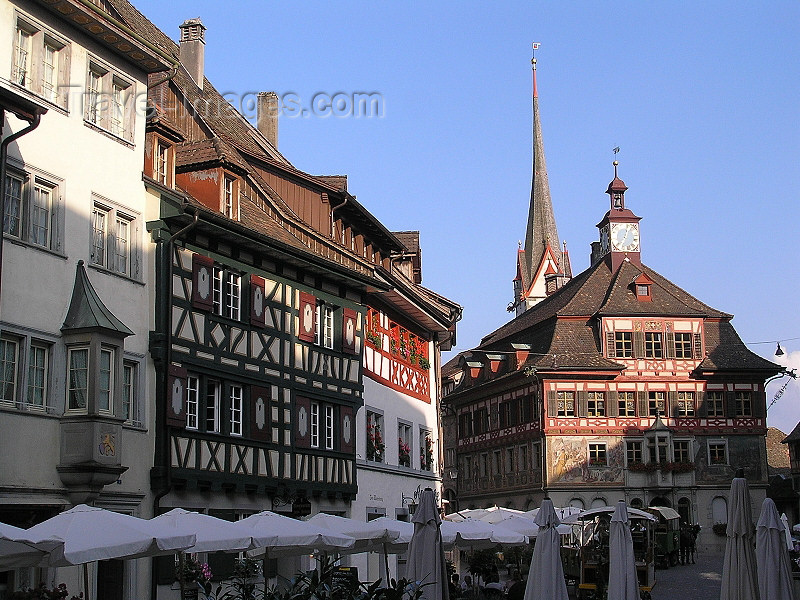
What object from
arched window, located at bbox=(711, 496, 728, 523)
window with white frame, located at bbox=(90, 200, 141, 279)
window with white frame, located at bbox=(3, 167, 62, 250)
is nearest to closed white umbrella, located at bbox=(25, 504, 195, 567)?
window with white frame, located at bbox=(3, 167, 62, 250)

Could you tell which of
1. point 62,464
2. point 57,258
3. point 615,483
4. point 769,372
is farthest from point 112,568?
point 769,372

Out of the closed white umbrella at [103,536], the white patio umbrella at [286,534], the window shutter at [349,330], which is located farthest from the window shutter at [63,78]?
the window shutter at [349,330]

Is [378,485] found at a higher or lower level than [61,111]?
lower

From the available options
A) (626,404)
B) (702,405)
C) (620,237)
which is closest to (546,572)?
(626,404)

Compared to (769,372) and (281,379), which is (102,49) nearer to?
(281,379)

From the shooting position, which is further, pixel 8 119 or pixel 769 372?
pixel 769 372

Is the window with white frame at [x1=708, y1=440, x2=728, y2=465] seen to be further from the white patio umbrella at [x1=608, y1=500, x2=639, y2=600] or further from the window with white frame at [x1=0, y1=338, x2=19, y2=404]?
the window with white frame at [x1=0, y1=338, x2=19, y2=404]

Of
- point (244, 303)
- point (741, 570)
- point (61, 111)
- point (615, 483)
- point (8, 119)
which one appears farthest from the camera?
point (615, 483)

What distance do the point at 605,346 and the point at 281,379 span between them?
1348 inches

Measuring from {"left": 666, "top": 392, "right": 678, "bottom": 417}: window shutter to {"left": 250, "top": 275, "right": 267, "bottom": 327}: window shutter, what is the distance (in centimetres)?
3597

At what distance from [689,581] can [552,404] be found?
2230cm

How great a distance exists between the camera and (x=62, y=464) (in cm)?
1978

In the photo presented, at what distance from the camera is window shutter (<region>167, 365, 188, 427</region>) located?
22.8 meters

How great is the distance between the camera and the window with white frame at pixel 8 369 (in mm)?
18953
